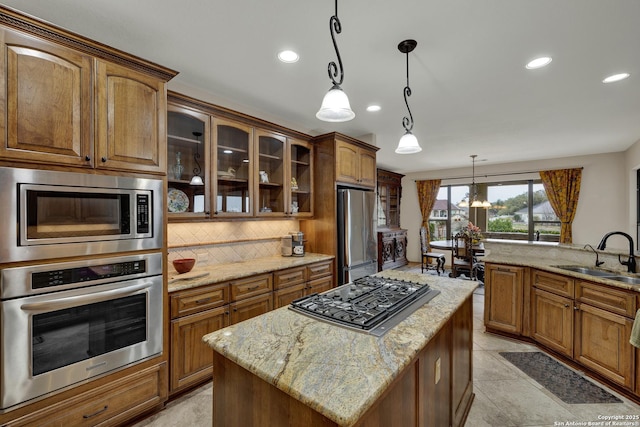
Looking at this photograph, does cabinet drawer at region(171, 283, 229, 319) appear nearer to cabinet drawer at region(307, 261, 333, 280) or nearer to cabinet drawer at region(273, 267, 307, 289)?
cabinet drawer at region(273, 267, 307, 289)

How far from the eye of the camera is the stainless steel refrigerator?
11.6ft

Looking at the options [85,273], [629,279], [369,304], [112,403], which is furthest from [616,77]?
[112,403]

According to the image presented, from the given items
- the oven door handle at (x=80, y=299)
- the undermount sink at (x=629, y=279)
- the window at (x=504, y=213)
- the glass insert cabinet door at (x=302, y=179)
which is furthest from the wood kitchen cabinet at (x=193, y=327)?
the window at (x=504, y=213)

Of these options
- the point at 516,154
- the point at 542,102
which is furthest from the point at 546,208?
the point at 542,102

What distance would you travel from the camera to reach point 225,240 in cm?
313

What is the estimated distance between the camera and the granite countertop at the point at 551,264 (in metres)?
2.29

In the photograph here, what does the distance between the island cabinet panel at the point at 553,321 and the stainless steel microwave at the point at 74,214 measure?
3625 millimetres

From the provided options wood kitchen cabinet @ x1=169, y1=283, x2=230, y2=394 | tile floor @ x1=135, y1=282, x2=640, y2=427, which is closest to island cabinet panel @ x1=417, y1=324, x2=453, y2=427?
tile floor @ x1=135, y1=282, x2=640, y2=427

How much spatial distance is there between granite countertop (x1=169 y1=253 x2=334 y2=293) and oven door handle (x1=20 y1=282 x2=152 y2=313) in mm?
266

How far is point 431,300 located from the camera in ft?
5.62

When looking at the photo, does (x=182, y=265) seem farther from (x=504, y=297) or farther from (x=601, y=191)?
(x=601, y=191)

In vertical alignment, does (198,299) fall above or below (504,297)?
above

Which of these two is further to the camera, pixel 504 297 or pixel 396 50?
pixel 504 297

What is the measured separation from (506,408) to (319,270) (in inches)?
80.6
